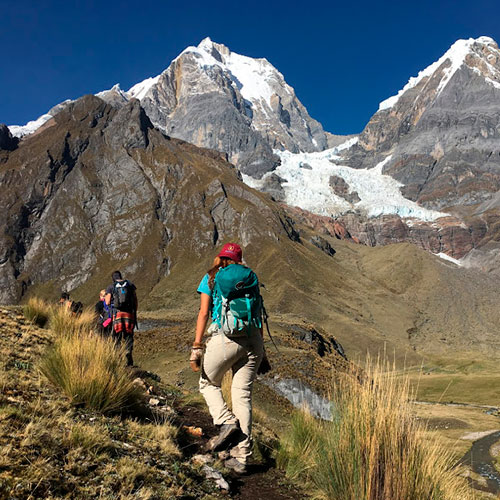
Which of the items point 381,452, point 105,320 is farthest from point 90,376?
point 105,320

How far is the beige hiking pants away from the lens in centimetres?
559

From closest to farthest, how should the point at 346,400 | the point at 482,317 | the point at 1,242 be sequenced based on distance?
the point at 346,400
the point at 482,317
the point at 1,242

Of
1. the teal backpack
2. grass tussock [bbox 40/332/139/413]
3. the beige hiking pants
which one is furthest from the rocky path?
the teal backpack

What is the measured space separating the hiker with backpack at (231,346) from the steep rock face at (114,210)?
127 metres

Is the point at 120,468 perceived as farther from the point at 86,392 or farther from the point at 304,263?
the point at 304,263

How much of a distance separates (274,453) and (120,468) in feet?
11.8

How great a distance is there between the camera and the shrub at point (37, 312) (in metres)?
13.4

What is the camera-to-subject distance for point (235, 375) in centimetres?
584

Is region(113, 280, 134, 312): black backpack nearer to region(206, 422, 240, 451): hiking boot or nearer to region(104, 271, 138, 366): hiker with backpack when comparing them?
region(104, 271, 138, 366): hiker with backpack

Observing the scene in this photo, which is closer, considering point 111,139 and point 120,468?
point 120,468

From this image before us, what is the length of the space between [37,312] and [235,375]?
1081 cm

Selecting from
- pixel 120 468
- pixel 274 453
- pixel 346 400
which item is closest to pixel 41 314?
pixel 274 453

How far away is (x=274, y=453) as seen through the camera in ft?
22.8

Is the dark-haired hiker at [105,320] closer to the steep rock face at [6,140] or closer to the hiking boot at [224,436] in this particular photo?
the hiking boot at [224,436]
